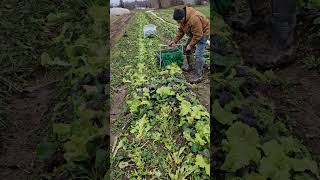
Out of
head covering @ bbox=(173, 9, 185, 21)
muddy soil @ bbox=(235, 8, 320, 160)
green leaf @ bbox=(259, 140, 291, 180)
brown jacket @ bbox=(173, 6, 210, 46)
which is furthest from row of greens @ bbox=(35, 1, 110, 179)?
muddy soil @ bbox=(235, 8, 320, 160)

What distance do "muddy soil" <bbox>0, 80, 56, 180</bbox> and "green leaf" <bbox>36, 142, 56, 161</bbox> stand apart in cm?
14

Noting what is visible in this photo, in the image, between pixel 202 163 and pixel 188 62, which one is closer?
pixel 202 163

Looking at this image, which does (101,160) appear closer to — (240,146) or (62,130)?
(62,130)

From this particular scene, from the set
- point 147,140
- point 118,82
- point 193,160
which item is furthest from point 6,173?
point 118,82

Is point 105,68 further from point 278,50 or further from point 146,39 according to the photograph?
point 146,39

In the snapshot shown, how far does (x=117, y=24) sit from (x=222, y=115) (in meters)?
7.97

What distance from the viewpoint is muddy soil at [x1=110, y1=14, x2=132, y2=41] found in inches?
414

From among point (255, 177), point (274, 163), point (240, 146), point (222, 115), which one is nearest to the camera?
point (255, 177)

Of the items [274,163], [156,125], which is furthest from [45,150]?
[274,163]

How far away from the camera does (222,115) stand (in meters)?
4.66

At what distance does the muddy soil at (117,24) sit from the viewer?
1051cm

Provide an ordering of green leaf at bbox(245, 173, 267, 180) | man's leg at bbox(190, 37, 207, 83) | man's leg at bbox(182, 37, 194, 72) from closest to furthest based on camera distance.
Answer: green leaf at bbox(245, 173, 267, 180)
man's leg at bbox(190, 37, 207, 83)
man's leg at bbox(182, 37, 194, 72)

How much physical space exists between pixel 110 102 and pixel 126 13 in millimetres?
9549

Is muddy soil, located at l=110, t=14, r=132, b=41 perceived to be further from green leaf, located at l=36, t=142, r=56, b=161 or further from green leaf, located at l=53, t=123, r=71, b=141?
green leaf, located at l=36, t=142, r=56, b=161
